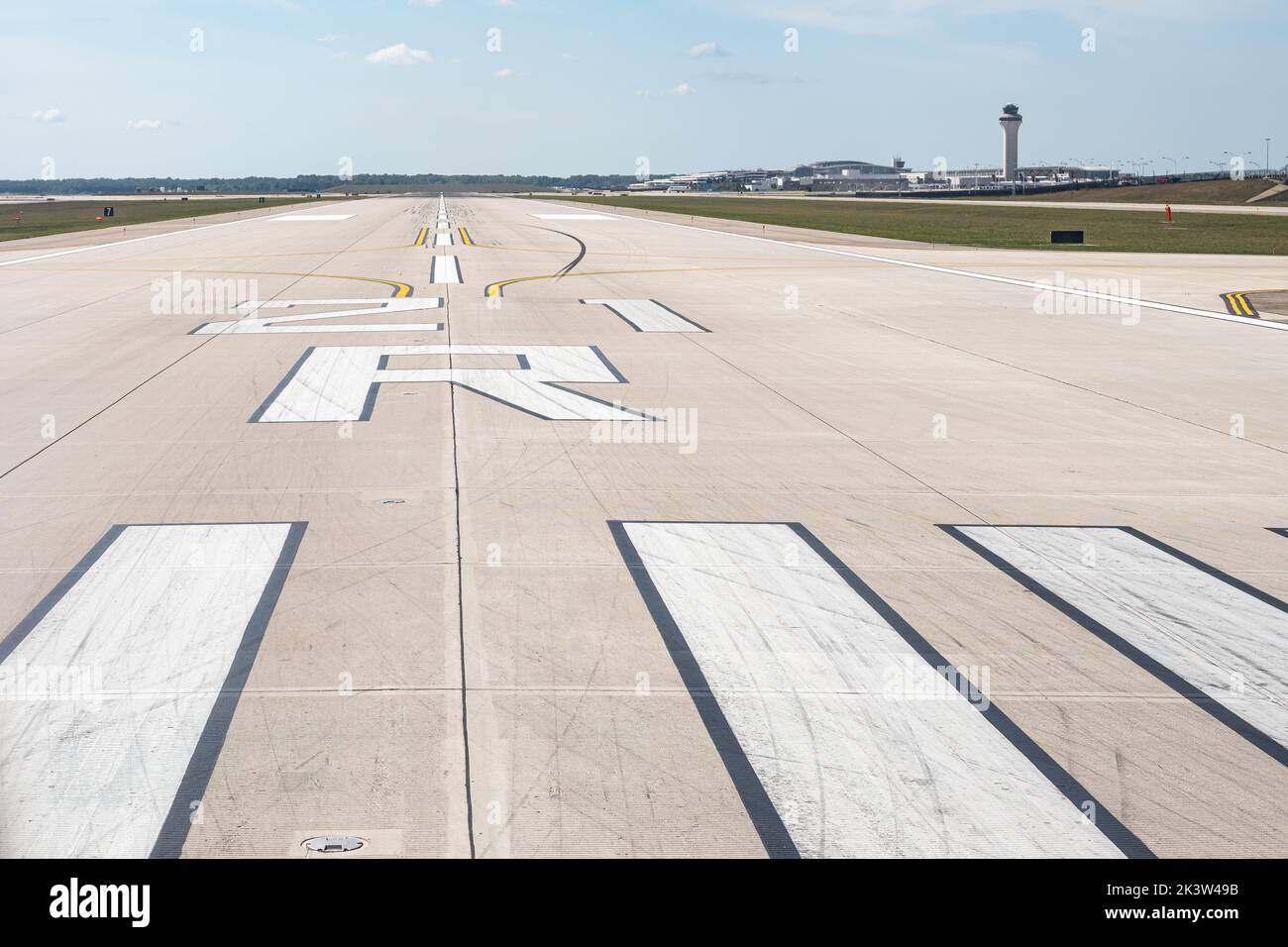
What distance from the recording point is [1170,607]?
25.6 feet

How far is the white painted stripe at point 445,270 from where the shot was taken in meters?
30.7

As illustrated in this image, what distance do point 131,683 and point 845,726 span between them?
3.72 meters

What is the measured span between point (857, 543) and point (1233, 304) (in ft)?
65.4

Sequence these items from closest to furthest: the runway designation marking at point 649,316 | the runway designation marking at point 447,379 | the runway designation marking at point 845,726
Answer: the runway designation marking at point 845,726, the runway designation marking at point 447,379, the runway designation marking at point 649,316

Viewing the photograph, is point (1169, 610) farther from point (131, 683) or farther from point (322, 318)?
point (322, 318)

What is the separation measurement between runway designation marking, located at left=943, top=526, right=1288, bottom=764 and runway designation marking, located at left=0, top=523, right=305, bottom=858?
499 cm

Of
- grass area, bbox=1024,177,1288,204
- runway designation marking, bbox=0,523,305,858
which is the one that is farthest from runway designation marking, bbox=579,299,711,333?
grass area, bbox=1024,177,1288,204

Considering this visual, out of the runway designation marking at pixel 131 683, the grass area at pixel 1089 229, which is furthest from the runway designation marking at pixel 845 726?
the grass area at pixel 1089 229

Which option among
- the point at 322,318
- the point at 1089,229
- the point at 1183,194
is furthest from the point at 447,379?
the point at 1183,194

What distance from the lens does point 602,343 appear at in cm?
1958

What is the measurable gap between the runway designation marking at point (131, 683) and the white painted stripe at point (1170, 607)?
5104 millimetres

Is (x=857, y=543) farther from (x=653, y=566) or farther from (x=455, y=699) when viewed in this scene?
(x=455, y=699)

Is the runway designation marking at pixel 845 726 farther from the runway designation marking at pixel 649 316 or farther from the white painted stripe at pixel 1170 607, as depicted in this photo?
the runway designation marking at pixel 649 316
